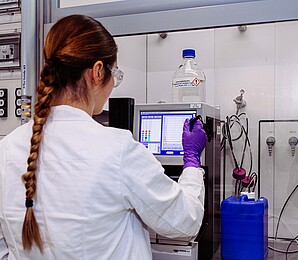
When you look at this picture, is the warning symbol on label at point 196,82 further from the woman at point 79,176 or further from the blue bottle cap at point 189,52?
the woman at point 79,176

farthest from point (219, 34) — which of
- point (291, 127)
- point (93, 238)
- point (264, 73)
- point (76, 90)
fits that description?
point (93, 238)

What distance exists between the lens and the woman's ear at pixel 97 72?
970mm

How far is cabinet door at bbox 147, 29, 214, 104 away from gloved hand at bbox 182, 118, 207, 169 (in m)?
0.58

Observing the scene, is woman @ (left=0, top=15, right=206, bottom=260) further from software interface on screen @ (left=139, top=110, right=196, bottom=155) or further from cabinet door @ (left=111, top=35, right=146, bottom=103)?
cabinet door @ (left=111, top=35, right=146, bottom=103)

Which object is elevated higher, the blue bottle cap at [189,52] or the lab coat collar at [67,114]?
the blue bottle cap at [189,52]

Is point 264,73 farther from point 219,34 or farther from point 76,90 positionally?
point 76,90

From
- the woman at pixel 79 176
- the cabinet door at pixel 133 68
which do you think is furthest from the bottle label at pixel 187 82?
the woman at pixel 79 176

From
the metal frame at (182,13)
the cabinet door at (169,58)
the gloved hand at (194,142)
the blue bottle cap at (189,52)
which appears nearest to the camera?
→ the gloved hand at (194,142)

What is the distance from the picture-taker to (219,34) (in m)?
1.90

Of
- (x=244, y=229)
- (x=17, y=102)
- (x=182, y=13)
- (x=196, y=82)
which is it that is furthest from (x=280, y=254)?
(x=17, y=102)

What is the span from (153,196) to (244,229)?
77 centimetres

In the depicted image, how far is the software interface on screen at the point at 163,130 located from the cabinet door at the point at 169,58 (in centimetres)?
35

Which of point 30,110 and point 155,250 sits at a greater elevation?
point 30,110

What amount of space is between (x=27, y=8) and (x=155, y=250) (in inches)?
46.0
